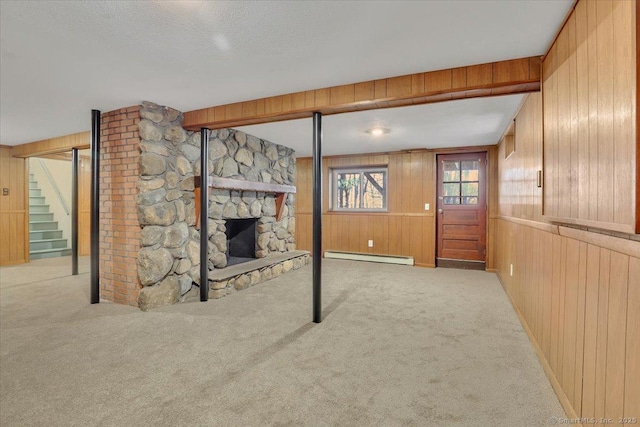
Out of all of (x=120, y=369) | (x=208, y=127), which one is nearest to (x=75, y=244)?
(x=208, y=127)

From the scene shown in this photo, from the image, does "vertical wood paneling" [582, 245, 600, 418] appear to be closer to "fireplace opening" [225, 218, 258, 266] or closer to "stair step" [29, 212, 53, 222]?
"fireplace opening" [225, 218, 258, 266]

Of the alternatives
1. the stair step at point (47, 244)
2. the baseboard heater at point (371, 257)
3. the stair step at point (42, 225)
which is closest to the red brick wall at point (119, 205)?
the baseboard heater at point (371, 257)

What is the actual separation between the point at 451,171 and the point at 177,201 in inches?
169

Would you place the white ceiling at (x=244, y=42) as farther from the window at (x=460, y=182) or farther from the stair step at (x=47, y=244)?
the stair step at (x=47, y=244)

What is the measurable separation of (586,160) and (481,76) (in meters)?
1.07

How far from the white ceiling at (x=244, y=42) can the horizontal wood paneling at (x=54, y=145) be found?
1.67 m

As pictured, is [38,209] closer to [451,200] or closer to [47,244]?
[47,244]

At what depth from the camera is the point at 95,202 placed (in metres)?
3.28

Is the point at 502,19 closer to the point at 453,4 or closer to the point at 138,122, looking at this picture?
the point at 453,4

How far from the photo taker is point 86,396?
173 centimetres

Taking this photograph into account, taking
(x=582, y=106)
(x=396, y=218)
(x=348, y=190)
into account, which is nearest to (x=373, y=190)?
(x=348, y=190)

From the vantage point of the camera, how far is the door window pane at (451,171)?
538cm

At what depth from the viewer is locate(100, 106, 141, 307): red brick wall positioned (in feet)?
10.5

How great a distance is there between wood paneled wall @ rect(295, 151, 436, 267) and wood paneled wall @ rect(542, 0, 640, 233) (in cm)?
361
